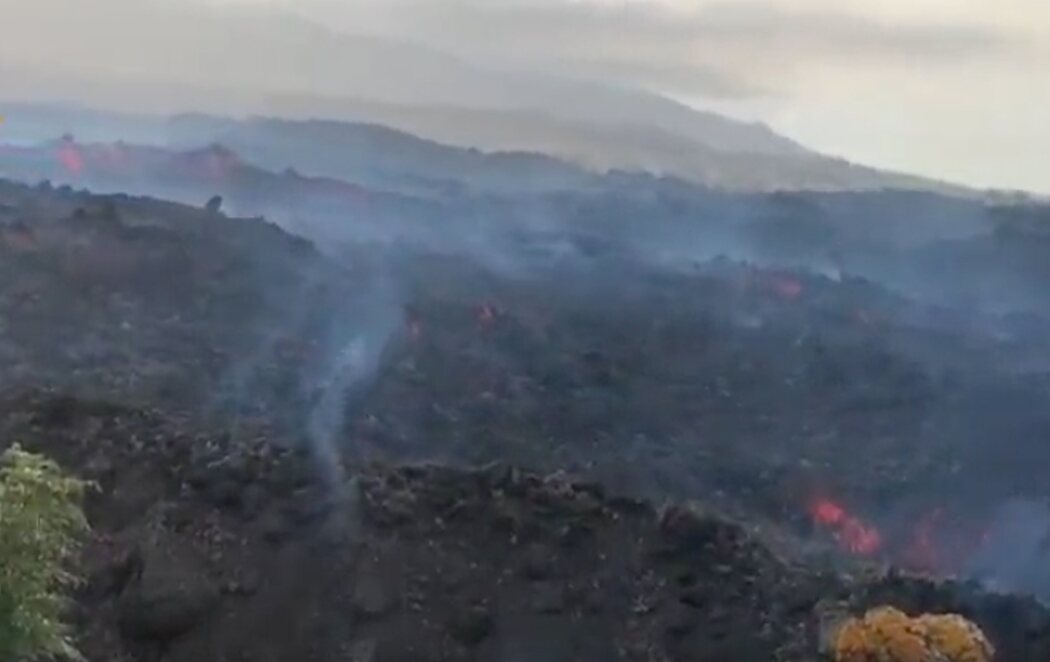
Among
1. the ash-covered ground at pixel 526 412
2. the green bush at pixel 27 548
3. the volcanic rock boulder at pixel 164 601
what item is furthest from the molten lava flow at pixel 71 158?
the green bush at pixel 27 548

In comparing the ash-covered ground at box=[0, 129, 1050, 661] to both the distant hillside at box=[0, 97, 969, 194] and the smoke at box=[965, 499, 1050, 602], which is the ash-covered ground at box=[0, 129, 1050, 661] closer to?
the smoke at box=[965, 499, 1050, 602]

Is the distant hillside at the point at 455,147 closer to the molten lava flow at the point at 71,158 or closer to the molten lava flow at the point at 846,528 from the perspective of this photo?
the molten lava flow at the point at 71,158

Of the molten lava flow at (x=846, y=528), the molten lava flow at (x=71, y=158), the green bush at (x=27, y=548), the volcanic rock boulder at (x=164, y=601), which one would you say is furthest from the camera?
the molten lava flow at (x=71, y=158)

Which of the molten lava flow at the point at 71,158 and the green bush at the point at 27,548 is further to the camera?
the molten lava flow at the point at 71,158

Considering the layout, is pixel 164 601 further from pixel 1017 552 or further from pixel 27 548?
pixel 1017 552

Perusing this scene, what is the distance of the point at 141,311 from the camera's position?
3400cm

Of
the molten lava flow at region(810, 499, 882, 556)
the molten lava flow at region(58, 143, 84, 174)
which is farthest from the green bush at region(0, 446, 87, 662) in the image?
the molten lava flow at region(58, 143, 84, 174)

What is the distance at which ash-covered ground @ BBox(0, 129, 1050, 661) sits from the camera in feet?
62.7

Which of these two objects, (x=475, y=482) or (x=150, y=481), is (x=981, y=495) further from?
(x=150, y=481)

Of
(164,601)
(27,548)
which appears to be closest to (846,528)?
(164,601)

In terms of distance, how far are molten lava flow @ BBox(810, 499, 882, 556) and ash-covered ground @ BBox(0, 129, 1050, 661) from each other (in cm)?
8

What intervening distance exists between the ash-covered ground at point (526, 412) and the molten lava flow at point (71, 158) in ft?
0.55

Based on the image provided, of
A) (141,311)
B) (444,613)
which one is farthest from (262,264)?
(444,613)

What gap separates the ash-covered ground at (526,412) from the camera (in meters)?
19.1
